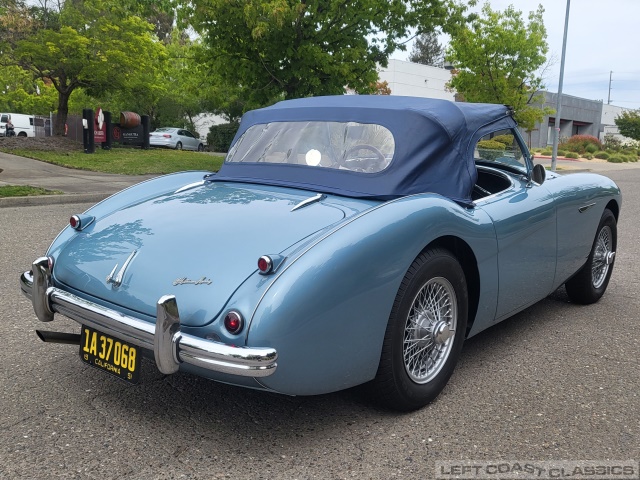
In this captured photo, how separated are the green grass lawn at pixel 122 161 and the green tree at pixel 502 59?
39.0 feet

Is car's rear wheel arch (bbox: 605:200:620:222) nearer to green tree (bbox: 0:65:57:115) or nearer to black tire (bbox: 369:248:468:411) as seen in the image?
black tire (bbox: 369:248:468:411)

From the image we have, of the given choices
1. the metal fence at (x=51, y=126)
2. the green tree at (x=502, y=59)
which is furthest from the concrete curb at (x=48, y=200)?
the green tree at (x=502, y=59)

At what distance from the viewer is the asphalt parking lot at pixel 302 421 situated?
236 centimetres

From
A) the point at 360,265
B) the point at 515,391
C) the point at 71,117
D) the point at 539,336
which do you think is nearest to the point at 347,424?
the point at 360,265

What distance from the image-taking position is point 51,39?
20109 millimetres

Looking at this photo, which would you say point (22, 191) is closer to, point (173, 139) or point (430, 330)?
point (430, 330)

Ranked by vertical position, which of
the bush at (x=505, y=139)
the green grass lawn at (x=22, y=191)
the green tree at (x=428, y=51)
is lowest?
the green grass lawn at (x=22, y=191)

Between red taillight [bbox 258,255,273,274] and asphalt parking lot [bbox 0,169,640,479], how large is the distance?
2.44ft

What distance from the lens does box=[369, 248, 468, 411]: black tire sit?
2.62 meters

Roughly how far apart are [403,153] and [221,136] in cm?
3002

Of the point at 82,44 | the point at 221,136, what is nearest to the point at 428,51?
the point at 221,136

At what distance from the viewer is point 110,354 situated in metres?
2.58

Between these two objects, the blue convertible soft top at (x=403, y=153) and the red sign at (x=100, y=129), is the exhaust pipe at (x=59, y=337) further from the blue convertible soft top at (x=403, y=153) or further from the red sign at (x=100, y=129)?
the red sign at (x=100, y=129)

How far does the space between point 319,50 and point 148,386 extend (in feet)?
41.9
